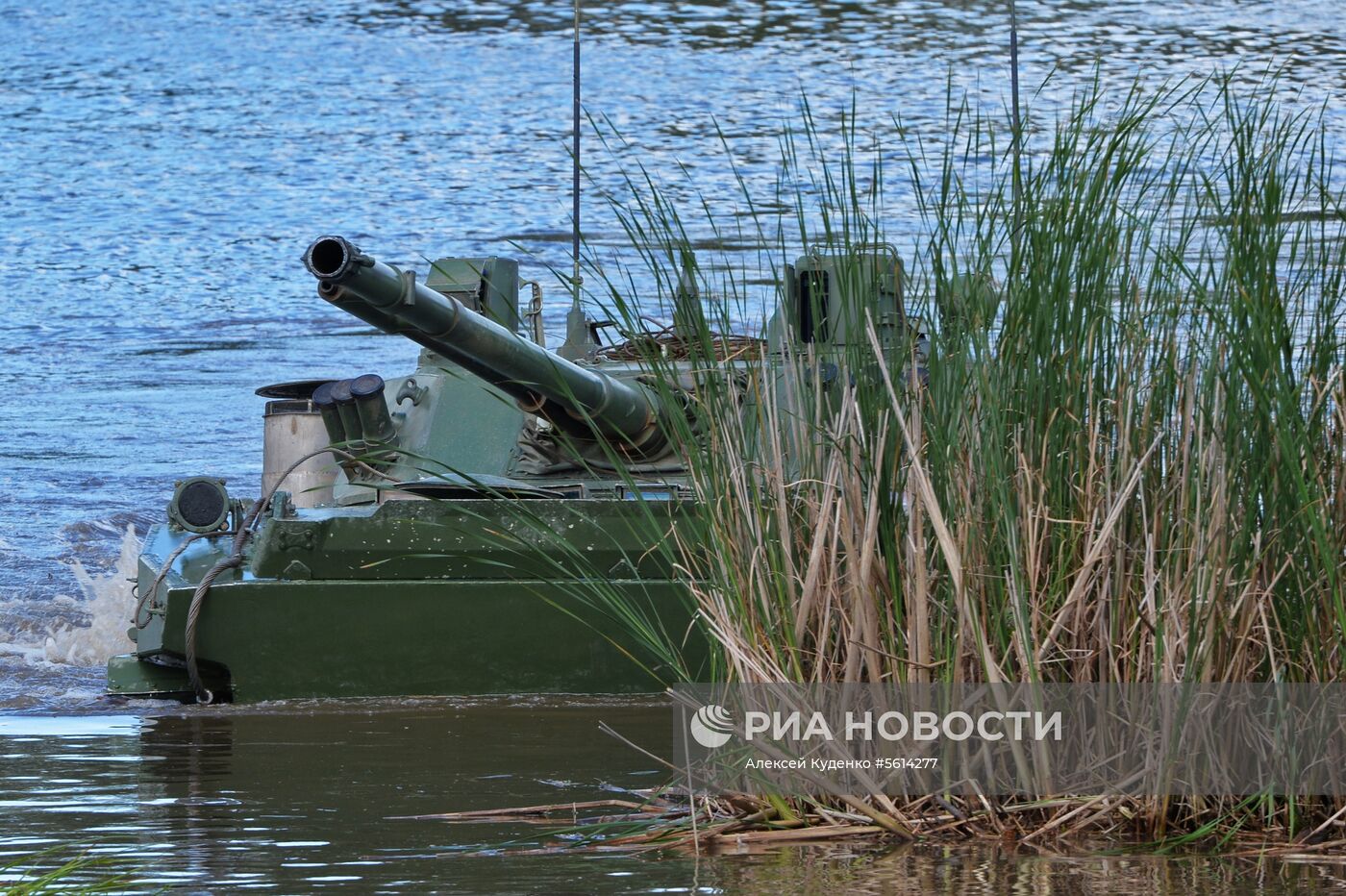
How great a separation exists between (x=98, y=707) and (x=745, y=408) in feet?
13.6

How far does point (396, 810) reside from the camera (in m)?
5.95

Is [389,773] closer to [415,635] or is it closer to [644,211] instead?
[415,635]

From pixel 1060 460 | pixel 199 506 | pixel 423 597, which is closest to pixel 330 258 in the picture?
pixel 423 597

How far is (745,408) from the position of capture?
218 inches

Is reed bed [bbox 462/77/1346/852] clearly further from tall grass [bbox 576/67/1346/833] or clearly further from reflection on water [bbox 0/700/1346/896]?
reflection on water [bbox 0/700/1346/896]

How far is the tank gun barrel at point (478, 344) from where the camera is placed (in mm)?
6523

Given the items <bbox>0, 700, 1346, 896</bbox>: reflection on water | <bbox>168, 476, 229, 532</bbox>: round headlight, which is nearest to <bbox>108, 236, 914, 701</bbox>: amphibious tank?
<bbox>0, 700, 1346, 896</bbox>: reflection on water

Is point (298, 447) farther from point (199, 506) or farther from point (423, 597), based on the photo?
point (423, 597)

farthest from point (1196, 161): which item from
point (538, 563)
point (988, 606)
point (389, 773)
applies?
point (538, 563)

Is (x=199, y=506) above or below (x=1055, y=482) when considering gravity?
below

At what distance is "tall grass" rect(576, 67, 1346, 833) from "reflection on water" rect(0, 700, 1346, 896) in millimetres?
425

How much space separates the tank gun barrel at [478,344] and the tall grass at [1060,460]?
63 centimetres

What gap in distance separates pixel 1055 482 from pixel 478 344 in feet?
8.76

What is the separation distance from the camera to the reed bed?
16.3 ft
